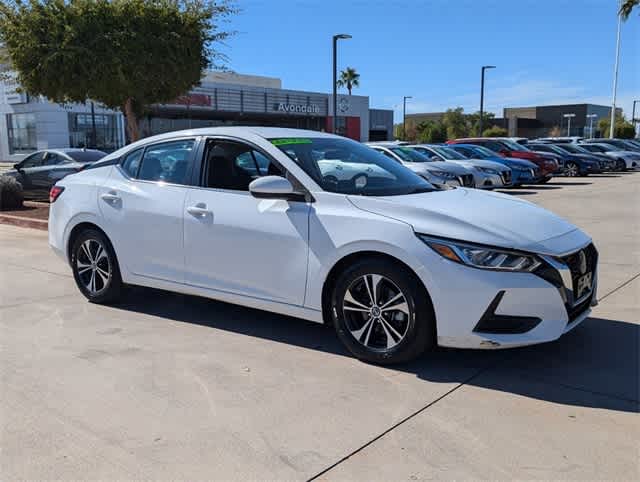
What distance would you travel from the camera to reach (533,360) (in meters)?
4.39

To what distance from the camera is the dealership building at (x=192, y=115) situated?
42.8m

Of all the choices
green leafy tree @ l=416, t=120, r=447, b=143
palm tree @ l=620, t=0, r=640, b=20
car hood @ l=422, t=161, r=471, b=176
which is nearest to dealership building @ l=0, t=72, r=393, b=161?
green leafy tree @ l=416, t=120, r=447, b=143

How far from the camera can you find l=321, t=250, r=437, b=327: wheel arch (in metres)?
4.02

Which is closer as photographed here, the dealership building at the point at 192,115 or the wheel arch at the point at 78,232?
the wheel arch at the point at 78,232

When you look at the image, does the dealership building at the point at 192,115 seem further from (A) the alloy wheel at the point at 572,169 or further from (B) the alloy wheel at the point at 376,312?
(B) the alloy wheel at the point at 376,312

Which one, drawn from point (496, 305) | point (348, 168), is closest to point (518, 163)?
point (348, 168)

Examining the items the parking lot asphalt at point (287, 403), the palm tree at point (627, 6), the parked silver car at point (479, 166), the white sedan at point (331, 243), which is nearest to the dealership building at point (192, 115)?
the parked silver car at point (479, 166)

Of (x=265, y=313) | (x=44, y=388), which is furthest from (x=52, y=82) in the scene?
(x=44, y=388)

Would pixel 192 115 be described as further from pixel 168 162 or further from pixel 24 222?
pixel 168 162

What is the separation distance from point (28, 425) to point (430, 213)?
275 centimetres

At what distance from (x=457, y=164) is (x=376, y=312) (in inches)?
504

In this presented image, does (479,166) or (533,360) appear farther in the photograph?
(479,166)

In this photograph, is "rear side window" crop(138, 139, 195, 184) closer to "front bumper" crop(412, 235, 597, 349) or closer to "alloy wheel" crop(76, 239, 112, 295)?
"alloy wheel" crop(76, 239, 112, 295)

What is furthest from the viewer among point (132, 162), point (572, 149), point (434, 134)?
point (434, 134)
